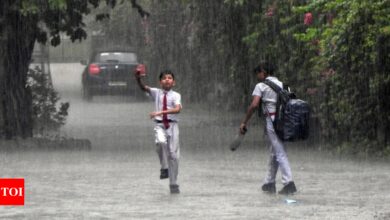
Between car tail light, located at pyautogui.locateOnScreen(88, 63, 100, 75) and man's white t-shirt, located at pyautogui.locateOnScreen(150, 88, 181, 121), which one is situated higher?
man's white t-shirt, located at pyautogui.locateOnScreen(150, 88, 181, 121)

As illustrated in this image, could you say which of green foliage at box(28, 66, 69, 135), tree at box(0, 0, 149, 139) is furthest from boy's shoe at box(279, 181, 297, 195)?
green foliage at box(28, 66, 69, 135)

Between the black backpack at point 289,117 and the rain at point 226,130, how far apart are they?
1.04 feet

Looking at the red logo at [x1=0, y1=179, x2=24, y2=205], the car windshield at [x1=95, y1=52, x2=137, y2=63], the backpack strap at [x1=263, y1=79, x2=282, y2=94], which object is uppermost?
the backpack strap at [x1=263, y1=79, x2=282, y2=94]

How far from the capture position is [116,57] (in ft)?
120

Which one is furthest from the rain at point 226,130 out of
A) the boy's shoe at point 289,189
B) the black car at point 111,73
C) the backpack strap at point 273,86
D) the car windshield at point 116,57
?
the car windshield at point 116,57

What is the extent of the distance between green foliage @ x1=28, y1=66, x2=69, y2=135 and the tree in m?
1.85

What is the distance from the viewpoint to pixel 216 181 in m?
15.2

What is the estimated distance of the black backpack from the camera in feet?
44.4

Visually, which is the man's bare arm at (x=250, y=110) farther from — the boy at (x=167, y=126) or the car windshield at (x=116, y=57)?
the car windshield at (x=116, y=57)

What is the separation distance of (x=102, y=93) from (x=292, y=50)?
1689 centimetres

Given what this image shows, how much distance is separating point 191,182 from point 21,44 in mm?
6827

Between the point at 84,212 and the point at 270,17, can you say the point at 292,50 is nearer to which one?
the point at 270,17

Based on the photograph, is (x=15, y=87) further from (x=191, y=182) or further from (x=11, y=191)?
(x=11, y=191)

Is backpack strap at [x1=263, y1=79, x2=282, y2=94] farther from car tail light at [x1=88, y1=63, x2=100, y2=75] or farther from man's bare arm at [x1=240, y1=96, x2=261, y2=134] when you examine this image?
car tail light at [x1=88, y1=63, x2=100, y2=75]
